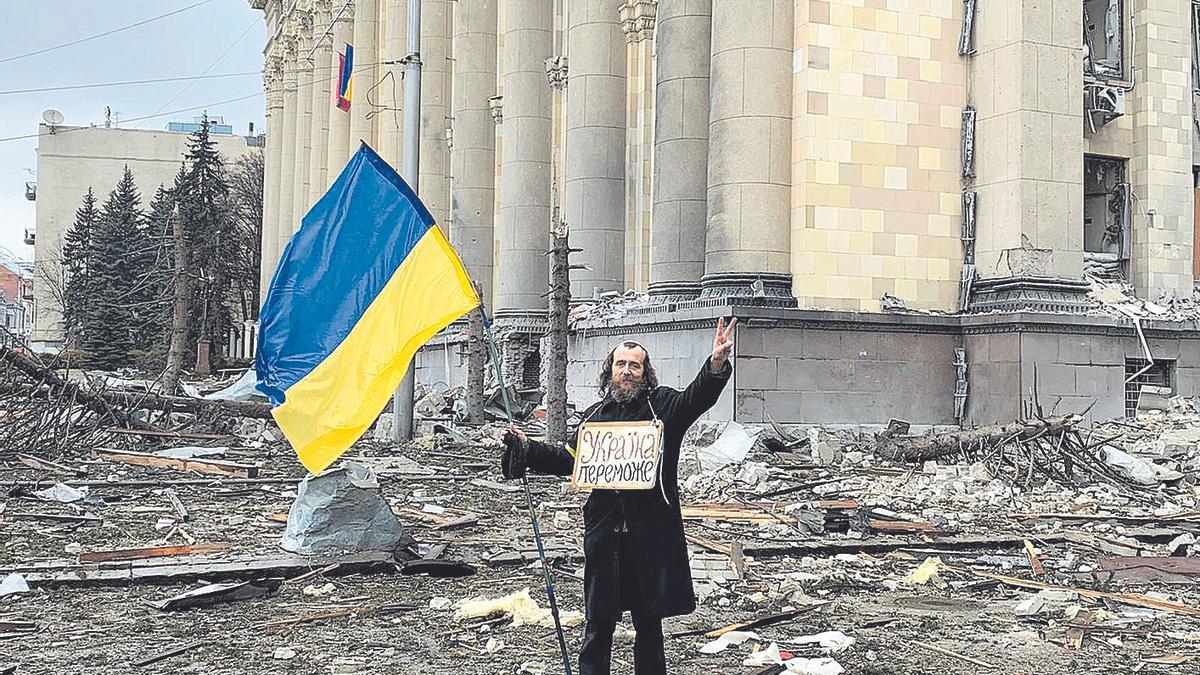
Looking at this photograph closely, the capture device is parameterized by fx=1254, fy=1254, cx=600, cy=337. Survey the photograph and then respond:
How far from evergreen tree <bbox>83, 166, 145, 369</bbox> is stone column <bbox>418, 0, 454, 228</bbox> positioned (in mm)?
30323

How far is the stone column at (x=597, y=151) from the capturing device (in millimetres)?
25766

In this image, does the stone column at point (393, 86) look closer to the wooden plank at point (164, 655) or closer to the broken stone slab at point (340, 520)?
the broken stone slab at point (340, 520)

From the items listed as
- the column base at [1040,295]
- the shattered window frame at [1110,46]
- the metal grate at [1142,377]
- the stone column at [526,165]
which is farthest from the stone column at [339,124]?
the metal grate at [1142,377]

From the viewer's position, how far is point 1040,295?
18.5m

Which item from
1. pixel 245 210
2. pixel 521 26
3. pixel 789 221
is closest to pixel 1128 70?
pixel 789 221

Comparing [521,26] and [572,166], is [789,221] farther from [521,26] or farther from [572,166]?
[521,26]

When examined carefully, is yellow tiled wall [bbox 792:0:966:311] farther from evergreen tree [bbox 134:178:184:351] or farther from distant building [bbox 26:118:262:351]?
distant building [bbox 26:118:262:351]

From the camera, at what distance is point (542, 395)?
2853 cm

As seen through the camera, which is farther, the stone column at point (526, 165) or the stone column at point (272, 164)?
the stone column at point (272, 164)

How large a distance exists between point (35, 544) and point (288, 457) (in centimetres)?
881

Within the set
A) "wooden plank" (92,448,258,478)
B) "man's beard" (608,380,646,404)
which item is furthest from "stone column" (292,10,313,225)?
"man's beard" (608,380,646,404)

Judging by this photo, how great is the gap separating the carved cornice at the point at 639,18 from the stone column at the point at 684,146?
465 centimetres

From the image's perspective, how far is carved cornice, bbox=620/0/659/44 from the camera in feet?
87.0

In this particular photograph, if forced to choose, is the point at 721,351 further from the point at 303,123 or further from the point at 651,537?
the point at 303,123
